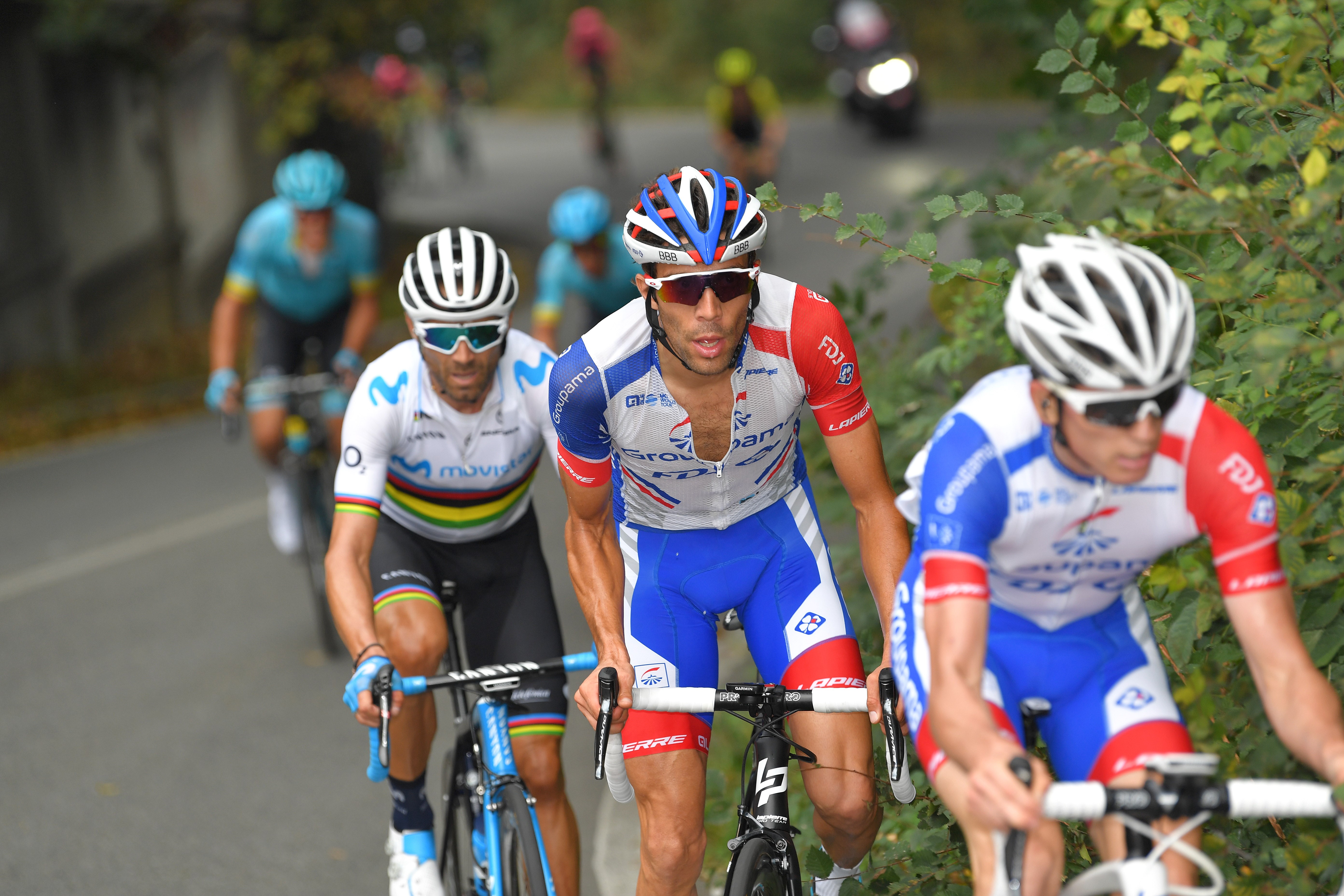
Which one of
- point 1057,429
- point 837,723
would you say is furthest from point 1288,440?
point 837,723

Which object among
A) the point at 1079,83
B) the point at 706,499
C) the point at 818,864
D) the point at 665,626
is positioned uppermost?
the point at 1079,83

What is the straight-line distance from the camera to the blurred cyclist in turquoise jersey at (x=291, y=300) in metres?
7.53

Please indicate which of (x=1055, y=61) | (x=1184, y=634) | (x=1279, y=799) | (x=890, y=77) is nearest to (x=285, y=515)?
(x=1055, y=61)

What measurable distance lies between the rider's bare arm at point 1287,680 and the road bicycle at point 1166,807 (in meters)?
0.08

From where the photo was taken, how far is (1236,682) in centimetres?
314

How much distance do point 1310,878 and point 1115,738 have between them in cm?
47

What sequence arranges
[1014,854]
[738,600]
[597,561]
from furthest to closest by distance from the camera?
[738,600], [597,561], [1014,854]

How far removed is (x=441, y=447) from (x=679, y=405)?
3.45 ft

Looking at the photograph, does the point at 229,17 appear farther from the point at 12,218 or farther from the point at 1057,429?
the point at 1057,429

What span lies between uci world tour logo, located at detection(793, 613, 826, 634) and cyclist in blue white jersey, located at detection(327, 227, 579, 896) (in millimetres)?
891

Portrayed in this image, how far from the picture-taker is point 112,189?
60.7ft

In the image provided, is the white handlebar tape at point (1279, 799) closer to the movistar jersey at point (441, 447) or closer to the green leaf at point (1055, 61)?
the green leaf at point (1055, 61)

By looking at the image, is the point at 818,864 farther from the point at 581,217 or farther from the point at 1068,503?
the point at 581,217

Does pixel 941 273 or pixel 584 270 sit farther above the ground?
pixel 941 273
